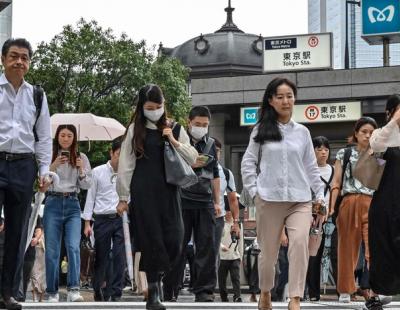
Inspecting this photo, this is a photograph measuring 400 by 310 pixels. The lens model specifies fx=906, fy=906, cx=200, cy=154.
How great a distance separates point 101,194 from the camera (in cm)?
1088

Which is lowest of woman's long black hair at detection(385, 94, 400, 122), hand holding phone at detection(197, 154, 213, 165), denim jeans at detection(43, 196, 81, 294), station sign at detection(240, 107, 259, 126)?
denim jeans at detection(43, 196, 81, 294)

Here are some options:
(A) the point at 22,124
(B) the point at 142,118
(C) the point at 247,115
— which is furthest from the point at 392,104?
(C) the point at 247,115

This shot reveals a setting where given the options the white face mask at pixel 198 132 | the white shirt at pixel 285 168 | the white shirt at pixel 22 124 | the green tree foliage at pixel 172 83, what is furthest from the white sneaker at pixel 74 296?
the green tree foliage at pixel 172 83

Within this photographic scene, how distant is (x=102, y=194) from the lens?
35.7ft

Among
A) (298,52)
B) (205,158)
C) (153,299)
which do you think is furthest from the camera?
(298,52)

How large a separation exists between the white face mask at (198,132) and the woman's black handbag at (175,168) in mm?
2027

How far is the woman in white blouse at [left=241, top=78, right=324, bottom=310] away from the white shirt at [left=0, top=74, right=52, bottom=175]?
163 cm

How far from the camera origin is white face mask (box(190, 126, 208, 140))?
31.1 feet

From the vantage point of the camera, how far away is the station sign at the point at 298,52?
2625cm

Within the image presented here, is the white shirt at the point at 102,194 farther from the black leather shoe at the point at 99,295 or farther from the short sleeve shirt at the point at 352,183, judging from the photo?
the short sleeve shirt at the point at 352,183

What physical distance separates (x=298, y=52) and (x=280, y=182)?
65.0 ft

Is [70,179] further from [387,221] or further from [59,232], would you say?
[387,221]

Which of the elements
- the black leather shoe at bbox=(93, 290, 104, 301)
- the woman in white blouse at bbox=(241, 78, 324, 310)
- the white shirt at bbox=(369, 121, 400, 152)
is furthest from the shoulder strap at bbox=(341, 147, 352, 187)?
the black leather shoe at bbox=(93, 290, 104, 301)

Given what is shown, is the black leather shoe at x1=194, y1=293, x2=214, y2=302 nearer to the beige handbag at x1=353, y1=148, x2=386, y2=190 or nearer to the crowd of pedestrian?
the crowd of pedestrian
